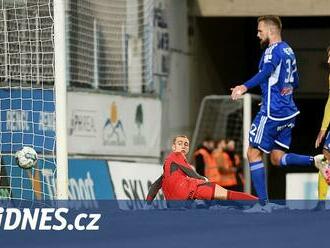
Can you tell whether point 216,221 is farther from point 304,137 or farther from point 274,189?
point 304,137

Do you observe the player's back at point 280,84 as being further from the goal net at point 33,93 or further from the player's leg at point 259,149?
the goal net at point 33,93

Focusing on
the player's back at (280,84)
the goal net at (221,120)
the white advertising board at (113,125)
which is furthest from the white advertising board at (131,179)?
the player's back at (280,84)

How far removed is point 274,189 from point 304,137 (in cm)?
257

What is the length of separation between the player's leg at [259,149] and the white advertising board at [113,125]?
565cm

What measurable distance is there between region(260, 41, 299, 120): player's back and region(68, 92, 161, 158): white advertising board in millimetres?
5713

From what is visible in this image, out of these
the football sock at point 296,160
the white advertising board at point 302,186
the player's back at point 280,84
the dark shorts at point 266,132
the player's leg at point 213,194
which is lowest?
the white advertising board at point 302,186

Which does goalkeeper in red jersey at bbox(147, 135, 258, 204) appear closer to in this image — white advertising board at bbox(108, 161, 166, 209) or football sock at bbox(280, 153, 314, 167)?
football sock at bbox(280, 153, 314, 167)

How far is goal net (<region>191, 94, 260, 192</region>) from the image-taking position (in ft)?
61.7

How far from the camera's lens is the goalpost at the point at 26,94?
1098 centimetres

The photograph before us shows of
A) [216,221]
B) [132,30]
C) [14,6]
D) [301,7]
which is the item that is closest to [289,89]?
[216,221]

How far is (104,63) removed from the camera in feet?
53.1

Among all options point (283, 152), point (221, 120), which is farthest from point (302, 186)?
point (283, 152)

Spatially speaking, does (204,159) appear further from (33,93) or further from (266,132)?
(266,132)

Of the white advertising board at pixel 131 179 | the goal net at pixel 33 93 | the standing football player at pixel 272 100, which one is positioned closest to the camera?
the standing football player at pixel 272 100
